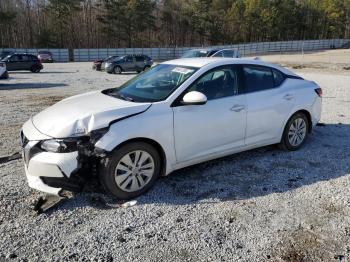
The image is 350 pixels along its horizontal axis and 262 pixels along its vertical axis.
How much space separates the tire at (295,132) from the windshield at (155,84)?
77.3 inches

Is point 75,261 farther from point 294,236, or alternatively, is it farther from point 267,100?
point 267,100

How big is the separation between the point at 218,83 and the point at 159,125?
1178 mm

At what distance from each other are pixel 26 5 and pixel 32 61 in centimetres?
4444

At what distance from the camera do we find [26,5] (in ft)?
211

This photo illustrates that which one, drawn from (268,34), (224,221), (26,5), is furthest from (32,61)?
(268,34)

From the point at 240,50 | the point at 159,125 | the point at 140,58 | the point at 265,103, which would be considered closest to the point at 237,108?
the point at 265,103

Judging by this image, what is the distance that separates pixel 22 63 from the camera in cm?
2603

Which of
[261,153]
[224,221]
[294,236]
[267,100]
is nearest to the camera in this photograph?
[294,236]

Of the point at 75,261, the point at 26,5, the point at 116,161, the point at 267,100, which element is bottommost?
the point at 75,261

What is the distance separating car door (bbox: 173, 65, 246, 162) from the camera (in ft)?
15.0

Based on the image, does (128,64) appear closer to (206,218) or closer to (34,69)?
(34,69)

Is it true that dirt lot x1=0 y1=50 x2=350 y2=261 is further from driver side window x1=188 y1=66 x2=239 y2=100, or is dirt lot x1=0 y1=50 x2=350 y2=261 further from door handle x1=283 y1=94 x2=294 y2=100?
driver side window x1=188 y1=66 x2=239 y2=100

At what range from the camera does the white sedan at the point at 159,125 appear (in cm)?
403

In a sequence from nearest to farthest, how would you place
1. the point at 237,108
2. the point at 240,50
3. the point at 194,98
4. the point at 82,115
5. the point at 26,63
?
the point at 82,115
the point at 194,98
the point at 237,108
the point at 26,63
the point at 240,50
